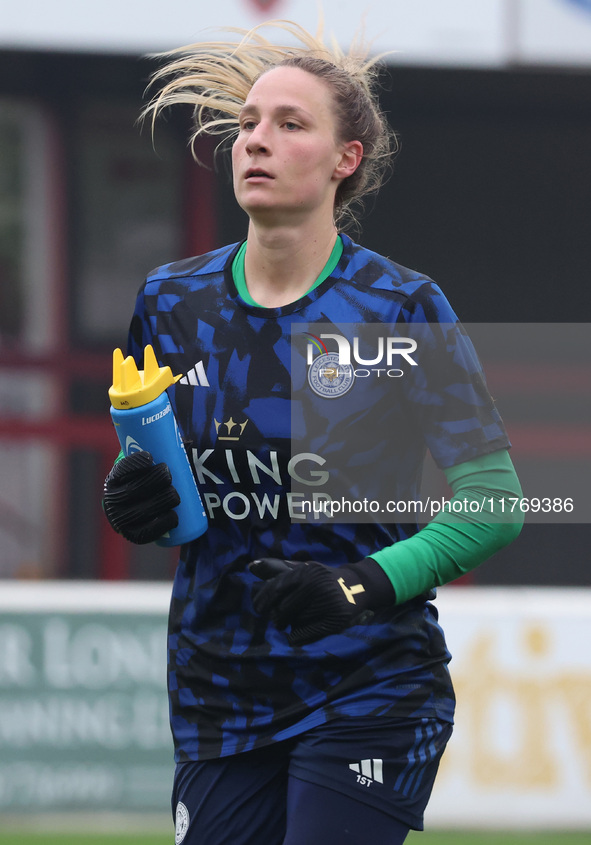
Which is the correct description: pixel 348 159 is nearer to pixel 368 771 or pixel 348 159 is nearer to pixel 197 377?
pixel 197 377

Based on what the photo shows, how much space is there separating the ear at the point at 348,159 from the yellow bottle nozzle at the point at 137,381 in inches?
19.7

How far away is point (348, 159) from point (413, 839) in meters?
3.41

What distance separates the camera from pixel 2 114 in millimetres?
6723

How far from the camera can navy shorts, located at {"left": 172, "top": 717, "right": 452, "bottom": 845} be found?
2131 mm

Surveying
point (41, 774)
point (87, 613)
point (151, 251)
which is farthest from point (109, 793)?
point (151, 251)

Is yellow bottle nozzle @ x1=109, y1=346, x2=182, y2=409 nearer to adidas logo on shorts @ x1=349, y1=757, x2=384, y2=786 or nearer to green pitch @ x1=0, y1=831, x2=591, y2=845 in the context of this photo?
adidas logo on shorts @ x1=349, y1=757, x2=384, y2=786

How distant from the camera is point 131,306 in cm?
705

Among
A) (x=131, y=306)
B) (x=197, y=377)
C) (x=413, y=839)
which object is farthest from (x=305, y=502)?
(x=131, y=306)

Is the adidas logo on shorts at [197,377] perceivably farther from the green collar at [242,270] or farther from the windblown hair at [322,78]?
the windblown hair at [322,78]

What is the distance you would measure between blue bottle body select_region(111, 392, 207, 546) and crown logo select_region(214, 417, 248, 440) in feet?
0.25

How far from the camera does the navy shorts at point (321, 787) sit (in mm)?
2131

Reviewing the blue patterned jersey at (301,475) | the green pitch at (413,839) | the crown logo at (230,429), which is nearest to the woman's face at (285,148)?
the blue patterned jersey at (301,475)

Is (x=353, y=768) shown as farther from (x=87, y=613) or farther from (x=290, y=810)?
(x=87, y=613)

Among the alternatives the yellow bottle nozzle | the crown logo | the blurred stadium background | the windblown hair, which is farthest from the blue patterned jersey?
the blurred stadium background
